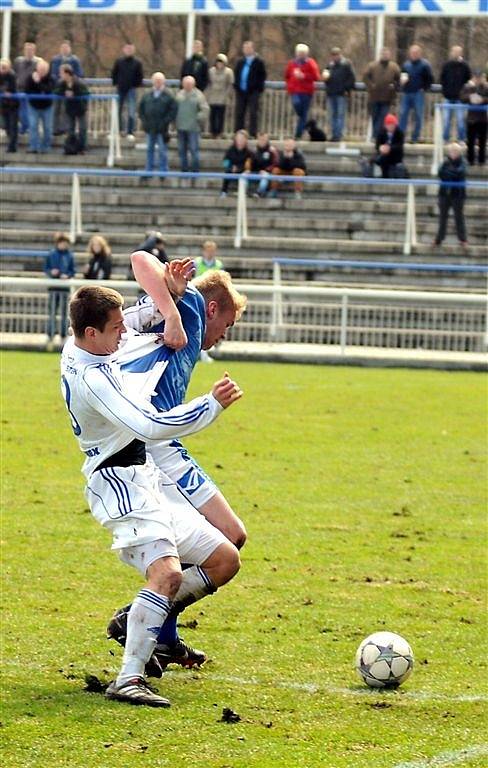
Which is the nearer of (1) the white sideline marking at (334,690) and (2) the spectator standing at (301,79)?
(1) the white sideline marking at (334,690)

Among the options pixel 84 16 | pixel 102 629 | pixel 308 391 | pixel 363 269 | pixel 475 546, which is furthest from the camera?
pixel 84 16

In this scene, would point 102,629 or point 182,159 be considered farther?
point 182,159

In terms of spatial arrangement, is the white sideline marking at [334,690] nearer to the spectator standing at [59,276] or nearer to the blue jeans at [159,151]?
the spectator standing at [59,276]

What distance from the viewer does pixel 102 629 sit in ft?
24.7

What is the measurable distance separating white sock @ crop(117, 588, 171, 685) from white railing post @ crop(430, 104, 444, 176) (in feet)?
72.0

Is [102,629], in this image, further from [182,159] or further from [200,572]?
[182,159]

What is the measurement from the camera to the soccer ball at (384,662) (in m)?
6.63

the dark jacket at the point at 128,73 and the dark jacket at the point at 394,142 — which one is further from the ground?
the dark jacket at the point at 128,73

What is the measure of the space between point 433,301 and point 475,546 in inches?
516

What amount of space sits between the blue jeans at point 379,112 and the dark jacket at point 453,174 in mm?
2695

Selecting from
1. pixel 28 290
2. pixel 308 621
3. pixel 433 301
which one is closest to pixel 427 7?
pixel 433 301

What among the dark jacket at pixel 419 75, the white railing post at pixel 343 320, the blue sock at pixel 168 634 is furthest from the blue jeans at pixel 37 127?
the blue sock at pixel 168 634

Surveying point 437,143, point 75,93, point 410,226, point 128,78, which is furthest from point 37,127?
point 410,226

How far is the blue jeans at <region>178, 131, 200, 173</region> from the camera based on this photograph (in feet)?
91.0
